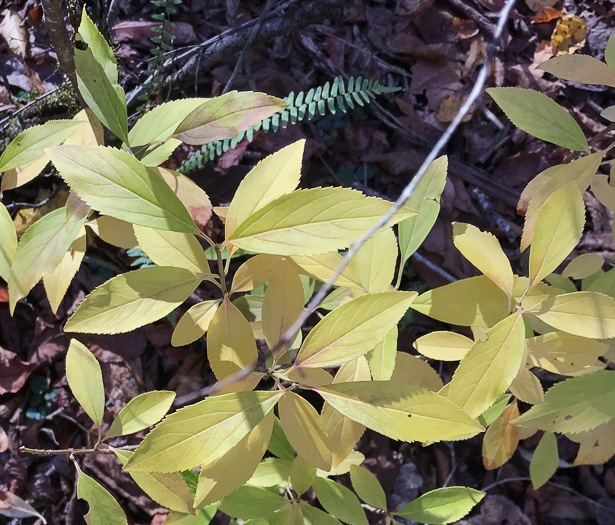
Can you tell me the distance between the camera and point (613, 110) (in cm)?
99

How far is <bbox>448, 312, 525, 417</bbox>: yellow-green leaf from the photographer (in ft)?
2.56

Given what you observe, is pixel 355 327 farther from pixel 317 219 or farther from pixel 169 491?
pixel 169 491

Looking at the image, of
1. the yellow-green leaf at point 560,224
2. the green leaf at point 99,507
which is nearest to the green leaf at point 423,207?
the yellow-green leaf at point 560,224

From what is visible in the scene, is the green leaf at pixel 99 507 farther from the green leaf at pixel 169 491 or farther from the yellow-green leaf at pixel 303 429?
the yellow-green leaf at pixel 303 429

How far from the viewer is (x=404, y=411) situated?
72 cm

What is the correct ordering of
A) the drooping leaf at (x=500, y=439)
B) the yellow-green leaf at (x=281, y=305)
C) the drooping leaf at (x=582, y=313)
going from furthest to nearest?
the drooping leaf at (x=500, y=439)
the yellow-green leaf at (x=281, y=305)
the drooping leaf at (x=582, y=313)

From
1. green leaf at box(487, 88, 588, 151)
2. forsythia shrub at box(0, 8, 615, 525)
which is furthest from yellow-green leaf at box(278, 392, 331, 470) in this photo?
green leaf at box(487, 88, 588, 151)

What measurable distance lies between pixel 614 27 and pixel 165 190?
7.62ft

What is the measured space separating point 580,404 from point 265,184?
699 millimetres

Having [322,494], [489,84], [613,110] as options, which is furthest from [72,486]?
[489,84]

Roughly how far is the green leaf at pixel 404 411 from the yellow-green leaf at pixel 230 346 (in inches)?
8.2

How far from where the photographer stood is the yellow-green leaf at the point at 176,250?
0.91 meters

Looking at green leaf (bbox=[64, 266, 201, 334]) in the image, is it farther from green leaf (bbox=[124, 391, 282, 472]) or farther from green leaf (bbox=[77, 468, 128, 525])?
green leaf (bbox=[77, 468, 128, 525])

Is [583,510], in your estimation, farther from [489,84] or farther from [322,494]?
[489,84]
